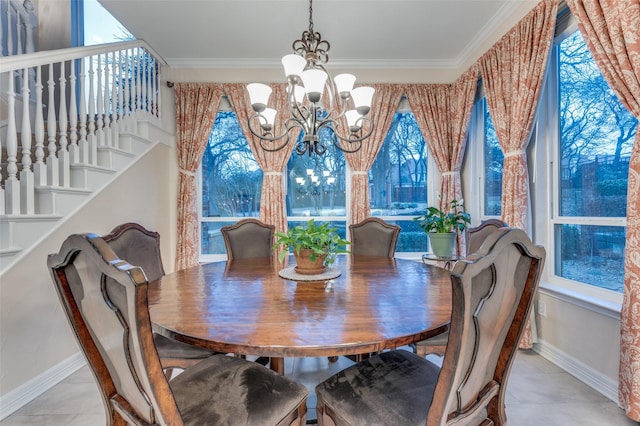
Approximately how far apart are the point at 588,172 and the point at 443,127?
1.74 m

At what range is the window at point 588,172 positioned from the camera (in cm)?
183

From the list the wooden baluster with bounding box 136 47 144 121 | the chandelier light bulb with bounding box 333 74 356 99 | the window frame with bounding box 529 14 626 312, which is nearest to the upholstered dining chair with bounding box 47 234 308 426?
the chandelier light bulb with bounding box 333 74 356 99

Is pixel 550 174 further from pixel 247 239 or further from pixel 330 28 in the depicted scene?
pixel 247 239

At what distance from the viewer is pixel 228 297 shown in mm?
1297

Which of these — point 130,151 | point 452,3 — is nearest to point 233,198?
point 130,151

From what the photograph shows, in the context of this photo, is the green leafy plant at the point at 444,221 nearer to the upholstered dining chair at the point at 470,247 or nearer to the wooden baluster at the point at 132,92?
the upholstered dining chair at the point at 470,247

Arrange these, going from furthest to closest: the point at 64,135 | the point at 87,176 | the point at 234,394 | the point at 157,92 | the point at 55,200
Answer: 1. the point at 157,92
2. the point at 87,176
3. the point at 64,135
4. the point at 55,200
5. the point at 234,394

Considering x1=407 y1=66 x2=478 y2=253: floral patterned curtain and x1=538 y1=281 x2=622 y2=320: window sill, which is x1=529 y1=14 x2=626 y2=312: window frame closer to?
x1=538 y1=281 x2=622 y2=320: window sill

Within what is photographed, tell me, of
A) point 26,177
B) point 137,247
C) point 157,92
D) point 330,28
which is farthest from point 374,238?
point 157,92

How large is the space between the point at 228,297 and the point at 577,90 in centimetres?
267

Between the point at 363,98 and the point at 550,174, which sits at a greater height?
the point at 363,98

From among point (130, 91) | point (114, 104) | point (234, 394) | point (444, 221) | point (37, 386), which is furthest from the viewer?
point (444, 221)

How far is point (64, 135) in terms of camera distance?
2.13 metres

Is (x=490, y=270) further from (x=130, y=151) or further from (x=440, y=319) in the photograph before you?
(x=130, y=151)
